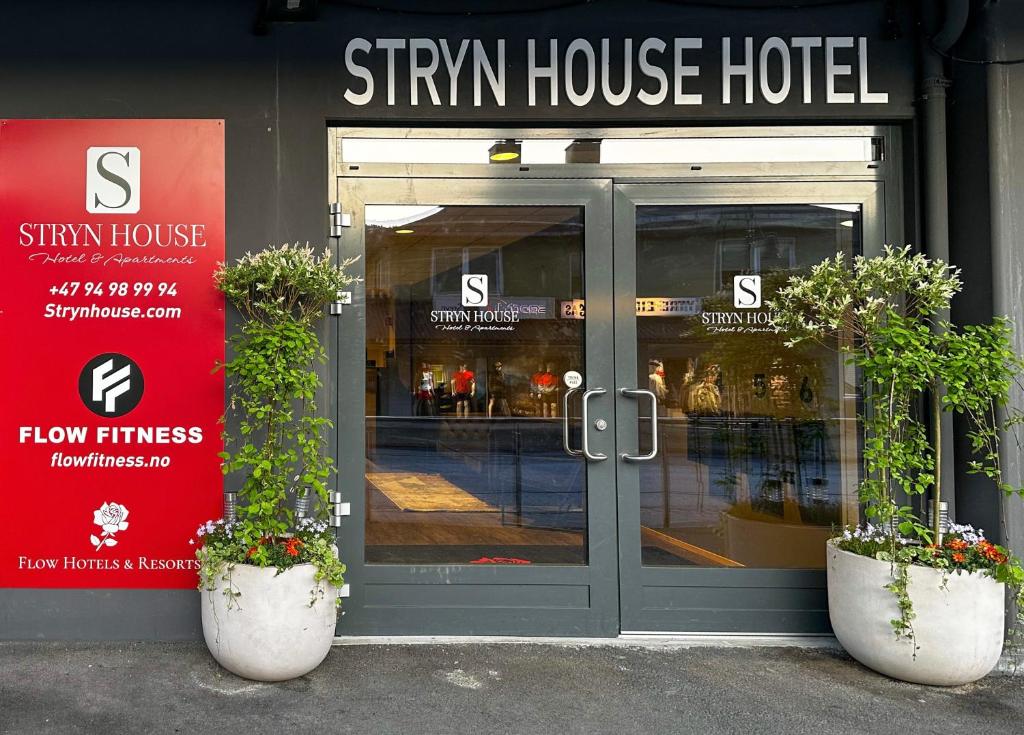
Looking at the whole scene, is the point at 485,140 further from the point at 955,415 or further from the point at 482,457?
the point at 955,415

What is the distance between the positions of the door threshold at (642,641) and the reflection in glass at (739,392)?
354 mm

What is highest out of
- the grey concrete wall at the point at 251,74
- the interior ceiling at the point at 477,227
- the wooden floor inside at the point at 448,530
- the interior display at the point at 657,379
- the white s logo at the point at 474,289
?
the grey concrete wall at the point at 251,74

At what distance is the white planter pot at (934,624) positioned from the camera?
289 centimetres

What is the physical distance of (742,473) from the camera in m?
3.71

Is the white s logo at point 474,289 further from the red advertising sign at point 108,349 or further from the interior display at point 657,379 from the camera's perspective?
the red advertising sign at point 108,349

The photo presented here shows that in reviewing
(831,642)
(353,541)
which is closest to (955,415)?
(831,642)

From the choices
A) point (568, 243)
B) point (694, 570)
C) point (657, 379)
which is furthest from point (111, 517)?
point (694, 570)

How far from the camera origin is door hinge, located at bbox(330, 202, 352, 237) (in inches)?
141

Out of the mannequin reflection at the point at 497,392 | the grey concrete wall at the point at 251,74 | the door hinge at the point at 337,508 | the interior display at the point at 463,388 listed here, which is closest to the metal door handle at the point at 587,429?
the mannequin reflection at the point at 497,392

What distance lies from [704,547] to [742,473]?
424 millimetres

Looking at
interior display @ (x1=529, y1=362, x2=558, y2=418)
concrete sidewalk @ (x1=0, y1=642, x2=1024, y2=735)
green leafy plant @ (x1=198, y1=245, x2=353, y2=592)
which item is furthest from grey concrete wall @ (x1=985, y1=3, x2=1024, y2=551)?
green leafy plant @ (x1=198, y1=245, x2=353, y2=592)

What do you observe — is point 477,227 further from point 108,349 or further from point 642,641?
point 642,641

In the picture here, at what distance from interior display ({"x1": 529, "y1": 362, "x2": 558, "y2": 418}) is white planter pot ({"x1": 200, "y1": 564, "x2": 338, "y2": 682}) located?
1.34 meters

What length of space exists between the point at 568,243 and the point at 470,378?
84 cm
